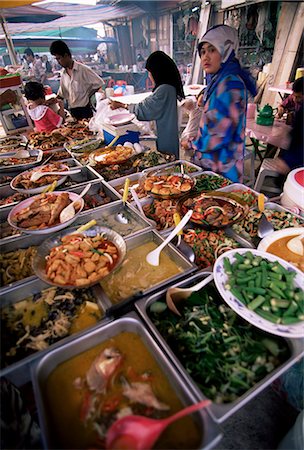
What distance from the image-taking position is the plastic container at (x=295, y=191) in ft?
7.15

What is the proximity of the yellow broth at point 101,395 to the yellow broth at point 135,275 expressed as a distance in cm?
37

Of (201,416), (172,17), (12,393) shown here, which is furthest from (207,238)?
(172,17)

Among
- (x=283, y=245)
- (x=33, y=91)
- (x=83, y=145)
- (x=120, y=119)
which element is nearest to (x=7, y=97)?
(x=33, y=91)

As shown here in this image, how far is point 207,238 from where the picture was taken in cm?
207

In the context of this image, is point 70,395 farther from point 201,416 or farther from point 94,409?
point 201,416

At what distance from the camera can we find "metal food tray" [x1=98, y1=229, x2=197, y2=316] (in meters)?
1.54

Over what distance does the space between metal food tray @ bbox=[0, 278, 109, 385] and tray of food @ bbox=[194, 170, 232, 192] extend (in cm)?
162

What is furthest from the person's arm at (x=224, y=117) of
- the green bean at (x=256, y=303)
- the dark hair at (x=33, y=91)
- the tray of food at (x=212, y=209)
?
the dark hair at (x=33, y=91)

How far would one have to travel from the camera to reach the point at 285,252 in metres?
1.83

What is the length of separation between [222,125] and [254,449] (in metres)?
2.96

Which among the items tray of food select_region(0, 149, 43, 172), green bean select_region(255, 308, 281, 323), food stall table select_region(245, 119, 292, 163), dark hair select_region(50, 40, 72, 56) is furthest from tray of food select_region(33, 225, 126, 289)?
dark hair select_region(50, 40, 72, 56)

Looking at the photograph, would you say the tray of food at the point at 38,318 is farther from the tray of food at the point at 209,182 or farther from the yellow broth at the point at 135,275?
the tray of food at the point at 209,182

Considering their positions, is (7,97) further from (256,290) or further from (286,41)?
(286,41)

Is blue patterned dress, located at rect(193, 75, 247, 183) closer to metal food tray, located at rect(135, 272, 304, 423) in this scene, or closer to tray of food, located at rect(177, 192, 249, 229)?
tray of food, located at rect(177, 192, 249, 229)
